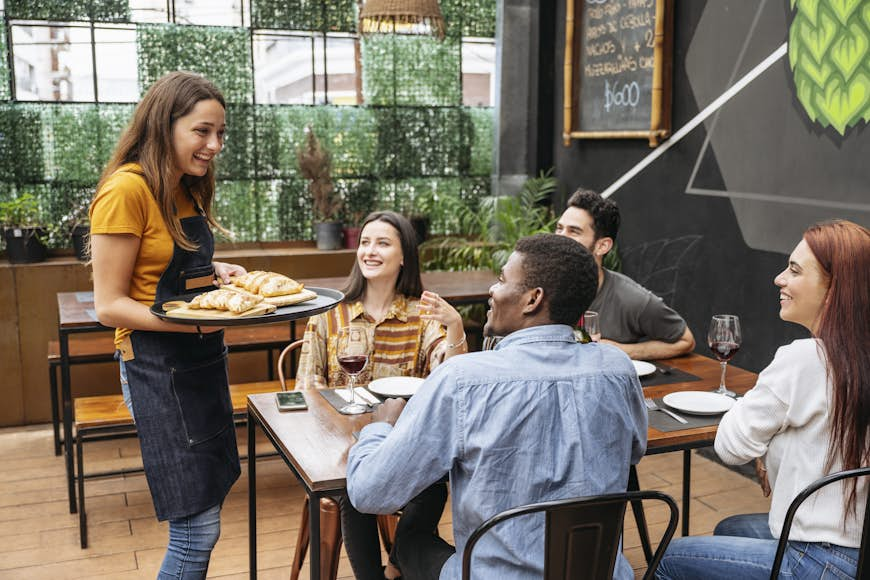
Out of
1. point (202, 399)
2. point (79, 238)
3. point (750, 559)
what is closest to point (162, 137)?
point (202, 399)

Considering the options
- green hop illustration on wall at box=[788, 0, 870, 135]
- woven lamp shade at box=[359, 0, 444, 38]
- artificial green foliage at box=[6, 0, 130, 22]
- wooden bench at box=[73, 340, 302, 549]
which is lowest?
wooden bench at box=[73, 340, 302, 549]

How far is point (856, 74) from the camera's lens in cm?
343

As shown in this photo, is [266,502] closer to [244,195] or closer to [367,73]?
[244,195]

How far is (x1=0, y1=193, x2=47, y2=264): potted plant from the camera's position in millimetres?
4777

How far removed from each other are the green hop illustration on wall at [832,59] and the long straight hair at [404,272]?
1.88 meters

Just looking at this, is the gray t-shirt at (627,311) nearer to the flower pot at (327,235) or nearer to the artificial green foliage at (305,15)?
the flower pot at (327,235)

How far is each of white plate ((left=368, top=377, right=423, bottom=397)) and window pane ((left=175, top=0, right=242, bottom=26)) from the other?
3561 millimetres

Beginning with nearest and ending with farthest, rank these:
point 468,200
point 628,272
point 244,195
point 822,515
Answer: point 822,515 → point 628,272 → point 244,195 → point 468,200

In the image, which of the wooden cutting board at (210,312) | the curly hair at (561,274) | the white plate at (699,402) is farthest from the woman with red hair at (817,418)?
the wooden cutting board at (210,312)

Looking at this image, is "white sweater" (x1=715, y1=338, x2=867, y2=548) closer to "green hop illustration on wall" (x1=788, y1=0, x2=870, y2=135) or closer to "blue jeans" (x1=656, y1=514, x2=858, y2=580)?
"blue jeans" (x1=656, y1=514, x2=858, y2=580)

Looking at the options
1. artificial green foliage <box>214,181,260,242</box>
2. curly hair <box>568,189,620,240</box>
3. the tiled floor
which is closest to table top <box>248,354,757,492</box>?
curly hair <box>568,189,620,240</box>

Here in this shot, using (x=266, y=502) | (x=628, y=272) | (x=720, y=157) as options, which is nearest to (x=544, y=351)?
(x=266, y=502)

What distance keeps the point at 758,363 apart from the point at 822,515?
2295 mm

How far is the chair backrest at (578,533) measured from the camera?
1.53 meters
